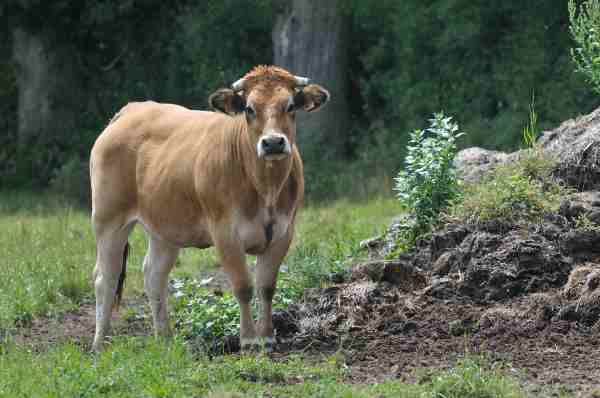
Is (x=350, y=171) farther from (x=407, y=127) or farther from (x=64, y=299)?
(x=64, y=299)

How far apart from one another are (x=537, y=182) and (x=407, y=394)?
342cm

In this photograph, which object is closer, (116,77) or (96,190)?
(96,190)

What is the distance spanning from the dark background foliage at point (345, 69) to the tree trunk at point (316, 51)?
0.21 meters

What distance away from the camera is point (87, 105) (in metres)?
23.4

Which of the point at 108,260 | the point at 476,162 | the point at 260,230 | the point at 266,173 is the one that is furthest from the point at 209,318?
the point at 476,162

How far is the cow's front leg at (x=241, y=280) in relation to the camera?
29.4ft

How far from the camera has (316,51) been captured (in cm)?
2050

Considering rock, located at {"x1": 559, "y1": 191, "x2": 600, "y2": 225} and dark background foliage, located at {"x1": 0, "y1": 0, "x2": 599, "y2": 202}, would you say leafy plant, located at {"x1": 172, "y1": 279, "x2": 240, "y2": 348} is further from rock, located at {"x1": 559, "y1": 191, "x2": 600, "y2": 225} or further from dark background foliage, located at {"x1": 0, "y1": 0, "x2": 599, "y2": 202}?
dark background foliage, located at {"x1": 0, "y1": 0, "x2": 599, "y2": 202}

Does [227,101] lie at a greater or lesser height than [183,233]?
greater

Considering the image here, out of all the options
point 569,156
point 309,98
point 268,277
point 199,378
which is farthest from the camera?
point 569,156

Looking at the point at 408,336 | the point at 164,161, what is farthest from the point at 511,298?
the point at 164,161

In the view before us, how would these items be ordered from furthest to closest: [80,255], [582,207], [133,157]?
[80,255]
[133,157]
[582,207]

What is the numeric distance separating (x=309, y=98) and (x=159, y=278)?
200cm

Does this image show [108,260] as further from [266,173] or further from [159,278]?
[266,173]
